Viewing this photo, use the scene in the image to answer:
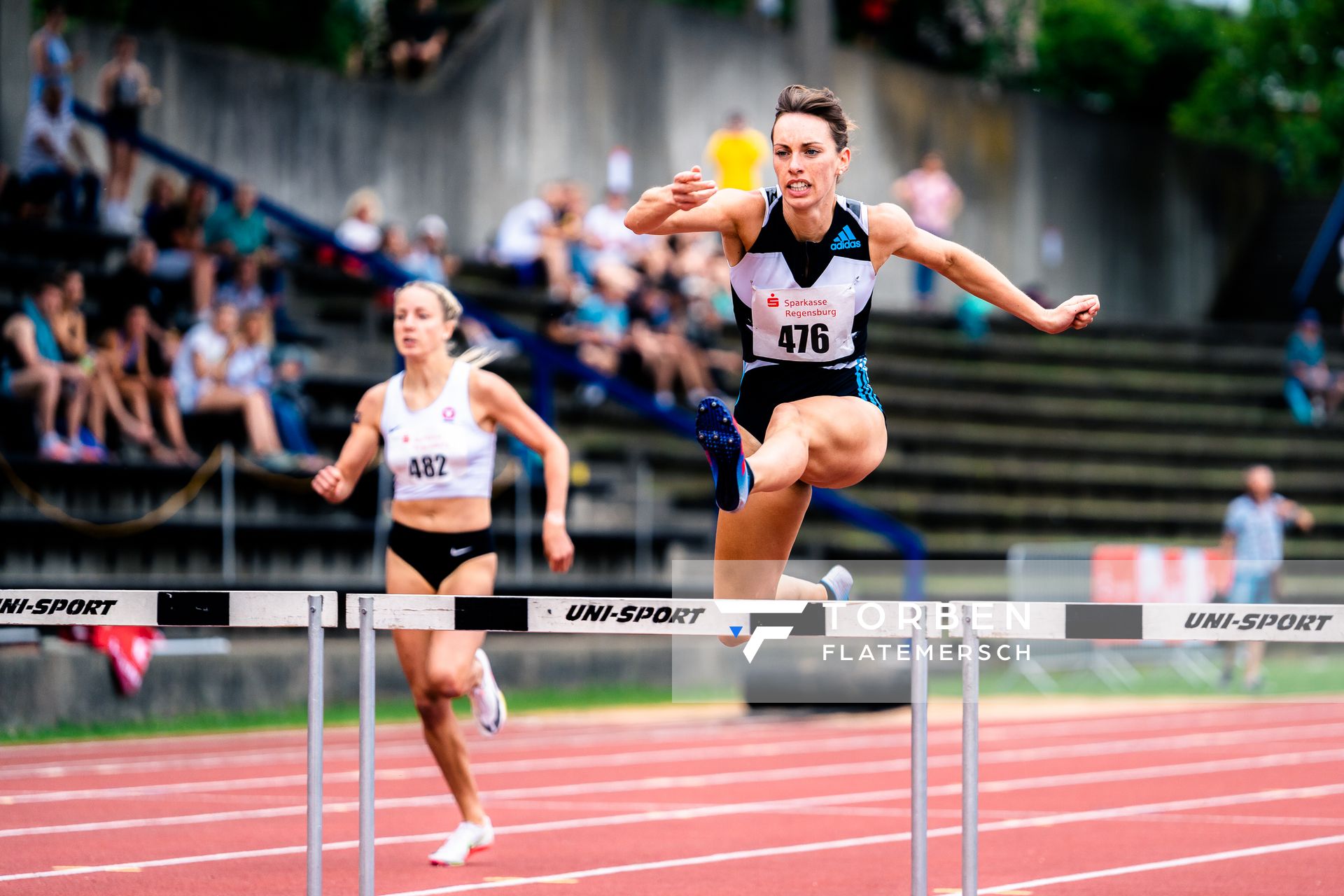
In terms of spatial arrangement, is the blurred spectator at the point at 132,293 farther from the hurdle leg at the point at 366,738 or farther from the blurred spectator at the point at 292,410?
the hurdle leg at the point at 366,738

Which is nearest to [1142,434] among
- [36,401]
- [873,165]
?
[873,165]

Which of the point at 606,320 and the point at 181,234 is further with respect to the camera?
the point at 606,320

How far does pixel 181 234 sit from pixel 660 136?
9.36 metres

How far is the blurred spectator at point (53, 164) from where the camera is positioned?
55.1ft

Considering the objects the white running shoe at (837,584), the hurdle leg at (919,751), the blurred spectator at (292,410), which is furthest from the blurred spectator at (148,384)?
the hurdle leg at (919,751)

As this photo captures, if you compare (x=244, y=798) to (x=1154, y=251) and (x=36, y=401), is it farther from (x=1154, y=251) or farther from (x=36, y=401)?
(x=1154, y=251)

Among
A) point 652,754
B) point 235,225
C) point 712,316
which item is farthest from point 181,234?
point 652,754

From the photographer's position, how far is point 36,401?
14.6 metres

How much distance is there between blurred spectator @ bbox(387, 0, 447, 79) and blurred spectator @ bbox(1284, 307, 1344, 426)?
11644 mm

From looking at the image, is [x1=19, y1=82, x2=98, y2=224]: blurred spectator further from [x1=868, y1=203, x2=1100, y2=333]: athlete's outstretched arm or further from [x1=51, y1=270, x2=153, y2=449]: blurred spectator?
[x1=868, y1=203, x2=1100, y2=333]: athlete's outstretched arm

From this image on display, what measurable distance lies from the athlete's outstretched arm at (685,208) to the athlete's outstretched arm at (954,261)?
51 cm

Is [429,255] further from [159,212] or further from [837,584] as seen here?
[837,584]

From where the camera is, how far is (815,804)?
35.3 feet

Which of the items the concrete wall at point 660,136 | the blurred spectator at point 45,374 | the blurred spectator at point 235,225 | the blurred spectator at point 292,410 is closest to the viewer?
the blurred spectator at point 45,374
